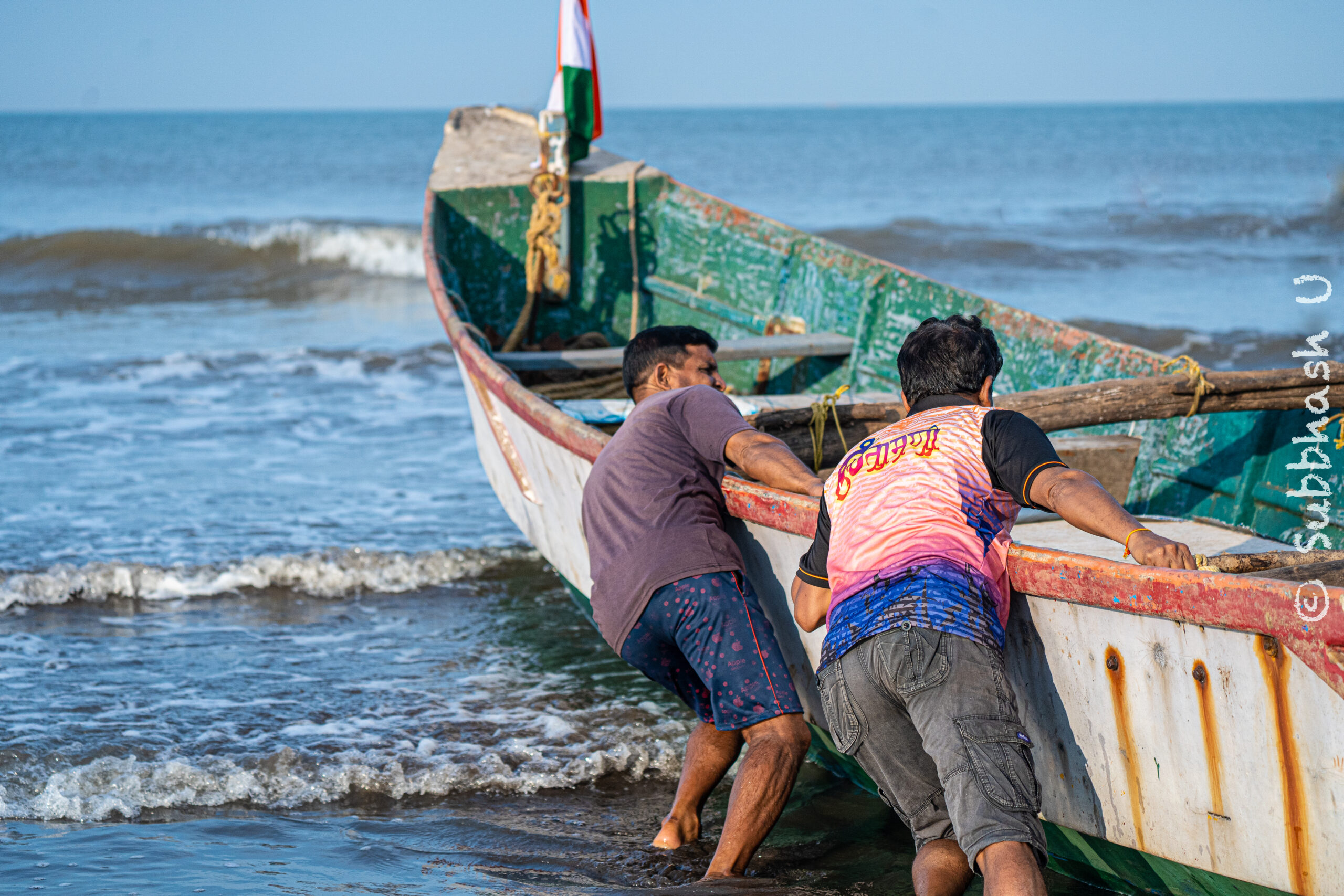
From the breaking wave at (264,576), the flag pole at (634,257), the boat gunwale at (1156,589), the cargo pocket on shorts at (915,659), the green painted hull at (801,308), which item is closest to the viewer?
the boat gunwale at (1156,589)

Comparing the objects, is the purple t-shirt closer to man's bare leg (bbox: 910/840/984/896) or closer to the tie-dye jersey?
the tie-dye jersey

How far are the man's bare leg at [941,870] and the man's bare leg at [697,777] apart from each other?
0.81 metres

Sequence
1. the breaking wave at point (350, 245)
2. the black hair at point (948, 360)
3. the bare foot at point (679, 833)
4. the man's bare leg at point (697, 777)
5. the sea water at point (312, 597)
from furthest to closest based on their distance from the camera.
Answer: the breaking wave at point (350, 245)
the sea water at point (312, 597)
the bare foot at point (679, 833)
the man's bare leg at point (697, 777)
the black hair at point (948, 360)

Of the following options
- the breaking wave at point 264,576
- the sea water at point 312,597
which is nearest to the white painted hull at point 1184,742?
the sea water at point 312,597

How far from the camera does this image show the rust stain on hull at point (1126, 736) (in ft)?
8.41

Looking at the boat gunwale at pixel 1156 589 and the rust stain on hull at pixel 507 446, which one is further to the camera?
the rust stain on hull at pixel 507 446

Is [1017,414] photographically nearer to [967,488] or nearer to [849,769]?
[967,488]

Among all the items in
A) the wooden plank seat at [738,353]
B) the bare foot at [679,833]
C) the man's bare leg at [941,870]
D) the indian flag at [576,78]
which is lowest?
the bare foot at [679,833]

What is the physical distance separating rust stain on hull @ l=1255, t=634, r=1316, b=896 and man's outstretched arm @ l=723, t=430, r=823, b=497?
119 cm

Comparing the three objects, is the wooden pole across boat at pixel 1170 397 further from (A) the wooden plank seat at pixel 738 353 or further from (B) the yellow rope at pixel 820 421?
(A) the wooden plank seat at pixel 738 353

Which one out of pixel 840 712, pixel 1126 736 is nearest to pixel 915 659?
pixel 840 712

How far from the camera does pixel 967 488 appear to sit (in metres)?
2.54

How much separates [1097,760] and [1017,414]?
84 cm

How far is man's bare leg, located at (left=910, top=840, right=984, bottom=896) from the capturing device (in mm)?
2539
